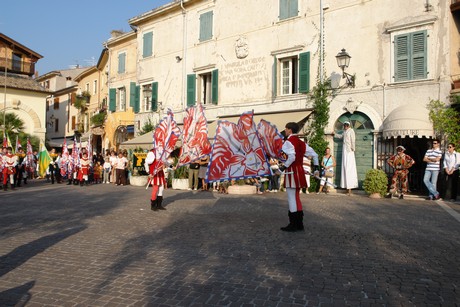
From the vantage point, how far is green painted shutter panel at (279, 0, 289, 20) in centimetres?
1894

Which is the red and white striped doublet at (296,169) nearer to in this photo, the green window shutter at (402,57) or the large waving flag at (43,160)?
the green window shutter at (402,57)

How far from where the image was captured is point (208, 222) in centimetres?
870

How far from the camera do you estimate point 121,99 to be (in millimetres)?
29922

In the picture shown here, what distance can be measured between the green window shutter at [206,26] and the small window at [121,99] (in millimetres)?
9485

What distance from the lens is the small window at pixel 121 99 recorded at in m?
29.7

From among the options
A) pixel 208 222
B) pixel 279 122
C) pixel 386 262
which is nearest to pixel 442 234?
pixel 386 262

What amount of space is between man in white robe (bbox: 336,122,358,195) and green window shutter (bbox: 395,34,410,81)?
9.04 feet

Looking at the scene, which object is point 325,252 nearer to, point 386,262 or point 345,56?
point 386,262

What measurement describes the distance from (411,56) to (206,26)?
11.7 metres

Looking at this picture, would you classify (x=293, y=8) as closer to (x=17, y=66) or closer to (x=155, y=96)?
(x=155, y=96)

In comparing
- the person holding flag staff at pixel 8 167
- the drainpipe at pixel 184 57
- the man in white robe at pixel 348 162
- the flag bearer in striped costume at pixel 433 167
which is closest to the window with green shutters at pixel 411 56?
the man in white robe at pixel 348 162

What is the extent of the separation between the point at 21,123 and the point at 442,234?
114ft

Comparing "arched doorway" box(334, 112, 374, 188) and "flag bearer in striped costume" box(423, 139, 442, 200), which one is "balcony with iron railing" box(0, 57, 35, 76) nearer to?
"arched doorway" box(334, 112, 374, 188)

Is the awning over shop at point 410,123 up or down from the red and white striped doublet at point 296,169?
up
